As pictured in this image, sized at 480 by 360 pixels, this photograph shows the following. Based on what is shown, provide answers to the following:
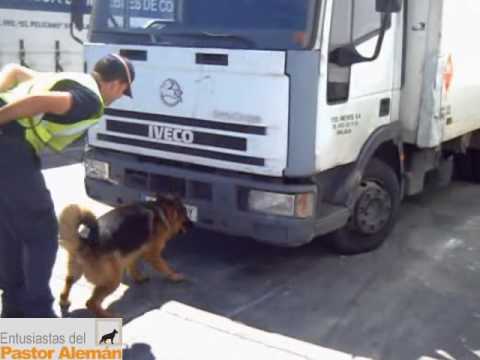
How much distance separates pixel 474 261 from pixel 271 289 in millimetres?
1827

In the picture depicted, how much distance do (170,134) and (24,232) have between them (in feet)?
4.89

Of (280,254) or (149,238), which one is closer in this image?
(149,238)

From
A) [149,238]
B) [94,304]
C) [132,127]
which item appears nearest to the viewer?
[94,304]

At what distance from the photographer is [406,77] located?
5105 millimetres

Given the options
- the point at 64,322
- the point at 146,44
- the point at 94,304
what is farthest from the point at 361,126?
the point at 64,322

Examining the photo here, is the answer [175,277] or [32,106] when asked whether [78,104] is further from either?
[175,277]

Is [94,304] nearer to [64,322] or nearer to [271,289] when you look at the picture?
[64,322]

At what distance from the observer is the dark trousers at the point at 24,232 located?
329cm

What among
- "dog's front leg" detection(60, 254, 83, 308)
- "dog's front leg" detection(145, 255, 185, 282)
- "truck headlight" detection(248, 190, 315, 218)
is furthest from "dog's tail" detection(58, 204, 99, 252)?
"truck headlight" detection(248, 190, 315, 218)

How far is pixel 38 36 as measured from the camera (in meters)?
9.19

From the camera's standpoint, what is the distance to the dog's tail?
3719 millimetres

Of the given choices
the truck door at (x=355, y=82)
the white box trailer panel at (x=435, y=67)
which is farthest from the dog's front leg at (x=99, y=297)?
the white box trailer panel at (x=435, y=67)

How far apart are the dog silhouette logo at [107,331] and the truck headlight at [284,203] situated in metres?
1.53

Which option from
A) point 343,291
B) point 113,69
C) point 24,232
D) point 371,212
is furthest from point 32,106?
point 371,212
